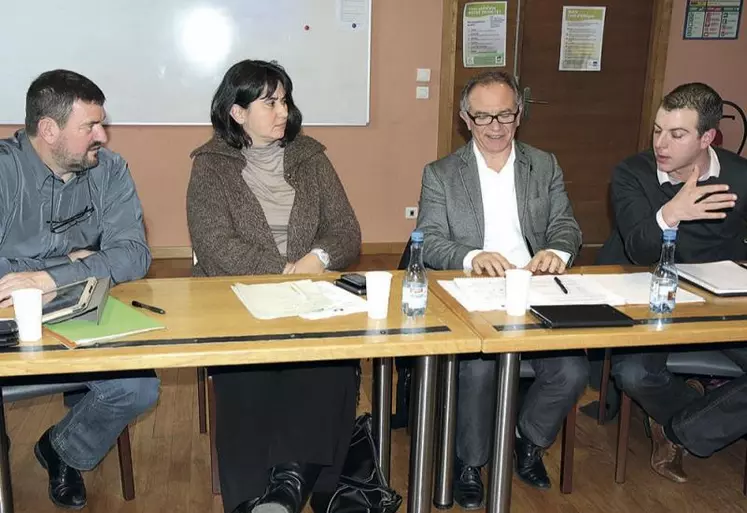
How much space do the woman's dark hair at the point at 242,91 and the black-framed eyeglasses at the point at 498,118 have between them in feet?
1.96

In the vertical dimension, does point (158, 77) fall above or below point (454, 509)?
above

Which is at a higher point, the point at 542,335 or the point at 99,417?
the point at 542,335

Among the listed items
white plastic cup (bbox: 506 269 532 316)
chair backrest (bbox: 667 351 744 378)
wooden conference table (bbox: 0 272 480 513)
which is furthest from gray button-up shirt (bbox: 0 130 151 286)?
chair backrest (bbox: 667 351 744 378)

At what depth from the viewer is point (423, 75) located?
5094 millimetres

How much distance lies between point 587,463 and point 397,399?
662 millimetres

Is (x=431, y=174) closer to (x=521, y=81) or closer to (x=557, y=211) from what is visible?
Answer: (x=557, y=211)

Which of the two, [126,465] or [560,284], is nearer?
[560,284]

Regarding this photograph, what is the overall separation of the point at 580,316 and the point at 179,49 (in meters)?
3.69

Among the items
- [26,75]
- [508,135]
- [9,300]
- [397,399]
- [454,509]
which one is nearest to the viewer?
[9,300]

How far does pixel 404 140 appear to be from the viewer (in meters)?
5.21

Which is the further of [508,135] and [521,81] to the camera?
[521,81]

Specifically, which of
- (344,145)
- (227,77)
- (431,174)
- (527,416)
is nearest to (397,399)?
(527,416)

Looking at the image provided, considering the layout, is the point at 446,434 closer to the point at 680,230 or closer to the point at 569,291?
the point at 569,291

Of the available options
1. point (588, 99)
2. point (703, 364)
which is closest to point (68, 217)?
point (703, 364)
